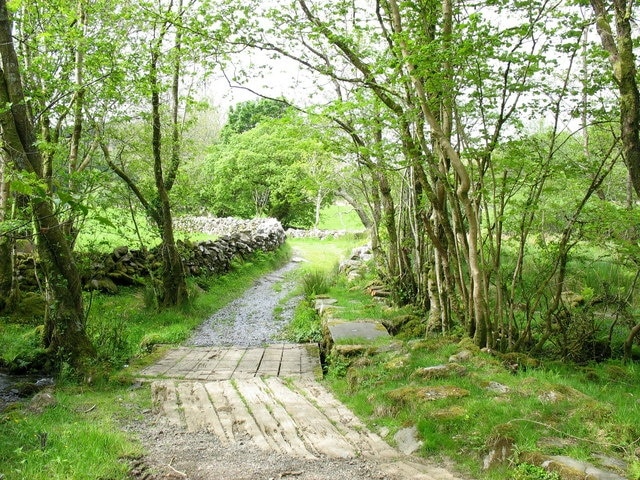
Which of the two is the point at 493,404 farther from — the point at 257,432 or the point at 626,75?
the point at 626,75

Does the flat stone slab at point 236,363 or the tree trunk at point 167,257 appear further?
the tree trunk at point 167,257

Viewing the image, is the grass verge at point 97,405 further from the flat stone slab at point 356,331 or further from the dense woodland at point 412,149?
the flat stone slab at point 356,331

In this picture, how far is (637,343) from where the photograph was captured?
7.02m

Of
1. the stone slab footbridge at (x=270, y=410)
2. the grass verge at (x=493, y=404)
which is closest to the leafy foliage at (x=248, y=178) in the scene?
the stone slab footbridge at (x=270, y=410)

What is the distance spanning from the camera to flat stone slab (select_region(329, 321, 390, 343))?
7.07 metres

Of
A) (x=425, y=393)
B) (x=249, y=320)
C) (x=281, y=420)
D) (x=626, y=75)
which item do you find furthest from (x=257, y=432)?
(x=249, y=320)

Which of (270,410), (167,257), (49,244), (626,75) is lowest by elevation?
(270,410)

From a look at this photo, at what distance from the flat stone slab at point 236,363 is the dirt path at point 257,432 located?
27 mm

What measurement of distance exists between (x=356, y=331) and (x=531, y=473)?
437cm

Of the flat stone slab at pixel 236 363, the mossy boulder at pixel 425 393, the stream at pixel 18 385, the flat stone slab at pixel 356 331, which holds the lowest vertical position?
the flat stone slab at pixel 236 363

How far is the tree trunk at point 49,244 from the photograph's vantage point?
5812 millimetres

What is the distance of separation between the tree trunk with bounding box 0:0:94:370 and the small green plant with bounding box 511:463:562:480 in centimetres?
532

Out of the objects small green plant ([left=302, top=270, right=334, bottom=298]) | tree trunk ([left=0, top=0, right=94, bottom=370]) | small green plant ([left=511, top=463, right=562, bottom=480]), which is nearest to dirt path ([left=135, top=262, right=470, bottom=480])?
small green plant ([left=511, top=463, right=562, bottom=480])

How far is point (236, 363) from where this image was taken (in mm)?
7078
